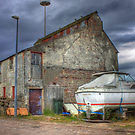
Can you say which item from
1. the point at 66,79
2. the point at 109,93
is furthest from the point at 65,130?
the point at 66,79

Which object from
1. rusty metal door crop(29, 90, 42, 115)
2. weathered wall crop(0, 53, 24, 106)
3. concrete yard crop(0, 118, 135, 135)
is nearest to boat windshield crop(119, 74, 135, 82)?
concrete yard crop(0, 118, 135, 135)

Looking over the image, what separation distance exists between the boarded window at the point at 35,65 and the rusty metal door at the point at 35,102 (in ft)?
4.51

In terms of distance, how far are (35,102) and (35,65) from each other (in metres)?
3.17

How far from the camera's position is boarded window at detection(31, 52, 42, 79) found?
62.1 ft

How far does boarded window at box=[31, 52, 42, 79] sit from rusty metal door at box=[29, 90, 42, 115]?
4.51 ft

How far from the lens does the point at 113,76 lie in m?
15.0

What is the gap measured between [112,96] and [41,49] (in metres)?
8.28

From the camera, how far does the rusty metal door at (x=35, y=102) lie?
18.4 m

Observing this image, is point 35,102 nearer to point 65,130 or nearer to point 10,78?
point 10,78

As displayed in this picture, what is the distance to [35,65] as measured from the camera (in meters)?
19.1

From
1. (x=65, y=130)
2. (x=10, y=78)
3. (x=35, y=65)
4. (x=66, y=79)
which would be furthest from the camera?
(x=10, y=78)

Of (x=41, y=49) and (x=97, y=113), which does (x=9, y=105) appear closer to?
(x=41, y=49)

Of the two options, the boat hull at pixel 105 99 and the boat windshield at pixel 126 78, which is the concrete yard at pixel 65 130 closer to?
the boat hull at pixel 105 99

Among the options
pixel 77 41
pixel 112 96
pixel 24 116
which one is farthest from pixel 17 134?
pixel 77 41
